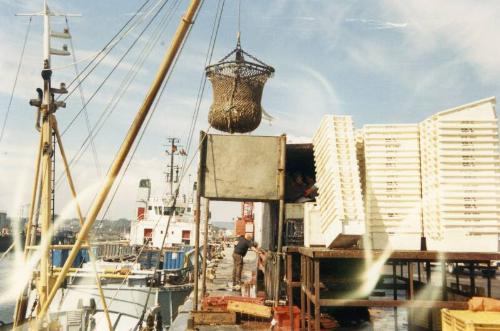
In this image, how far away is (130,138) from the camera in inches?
322

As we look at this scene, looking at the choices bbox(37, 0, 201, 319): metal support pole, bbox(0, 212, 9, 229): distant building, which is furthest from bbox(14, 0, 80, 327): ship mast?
bbox(0, 212, 9, 229): distant building

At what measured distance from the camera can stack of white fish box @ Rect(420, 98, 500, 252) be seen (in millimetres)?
8195

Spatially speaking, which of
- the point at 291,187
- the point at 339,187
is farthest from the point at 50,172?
the point at 339,187

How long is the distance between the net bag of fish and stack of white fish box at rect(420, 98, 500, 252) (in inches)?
217

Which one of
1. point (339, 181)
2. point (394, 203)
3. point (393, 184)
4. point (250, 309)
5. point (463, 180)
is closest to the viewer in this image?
point (463, 180)

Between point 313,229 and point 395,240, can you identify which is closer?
point 395,240

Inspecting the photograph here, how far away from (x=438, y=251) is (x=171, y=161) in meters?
39.8

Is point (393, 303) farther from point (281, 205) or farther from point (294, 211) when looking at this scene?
point (294, 211)

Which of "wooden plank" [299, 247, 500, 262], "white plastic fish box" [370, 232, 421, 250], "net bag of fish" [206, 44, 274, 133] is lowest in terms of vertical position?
"wooden plank" [299, 247, 500, 262]

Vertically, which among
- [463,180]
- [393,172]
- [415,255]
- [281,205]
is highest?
[393,172]

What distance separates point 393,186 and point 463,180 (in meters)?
1.40

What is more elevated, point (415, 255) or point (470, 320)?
point (415, 255)

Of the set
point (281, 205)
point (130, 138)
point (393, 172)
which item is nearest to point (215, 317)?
point (281, 205)

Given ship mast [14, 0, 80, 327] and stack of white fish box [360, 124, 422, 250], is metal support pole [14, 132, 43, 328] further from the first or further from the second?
stack of white fish box [360, 124, 422, 250]
